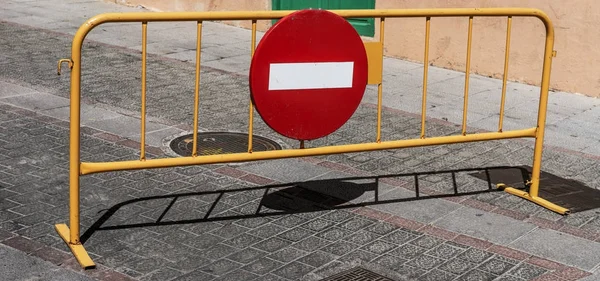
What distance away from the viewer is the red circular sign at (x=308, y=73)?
256 inches

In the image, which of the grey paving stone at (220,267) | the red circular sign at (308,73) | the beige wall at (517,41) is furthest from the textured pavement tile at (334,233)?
the beige wall at (517,41)

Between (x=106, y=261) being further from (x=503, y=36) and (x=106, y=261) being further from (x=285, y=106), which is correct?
(x=503, y=36)

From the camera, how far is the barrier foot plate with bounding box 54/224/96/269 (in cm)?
604

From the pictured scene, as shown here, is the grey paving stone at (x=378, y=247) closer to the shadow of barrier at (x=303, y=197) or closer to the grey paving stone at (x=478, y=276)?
the grey paving stone at (x=478, y=276)

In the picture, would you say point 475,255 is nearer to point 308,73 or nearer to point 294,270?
point 294,270

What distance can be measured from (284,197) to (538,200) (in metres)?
1.95

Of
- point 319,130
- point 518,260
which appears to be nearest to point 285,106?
point 319,130

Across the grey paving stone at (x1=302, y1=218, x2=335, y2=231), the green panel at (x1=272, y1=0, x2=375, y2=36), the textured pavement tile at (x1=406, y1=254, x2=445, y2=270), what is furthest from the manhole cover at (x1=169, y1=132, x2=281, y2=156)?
the green panel at (x1=272, y1=0, x2=375, y2=36)

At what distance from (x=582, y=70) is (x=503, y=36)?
103 cm

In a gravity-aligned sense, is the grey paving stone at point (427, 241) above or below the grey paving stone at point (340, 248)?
above

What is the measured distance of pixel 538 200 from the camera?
767cm

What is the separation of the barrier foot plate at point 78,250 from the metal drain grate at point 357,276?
1.44m

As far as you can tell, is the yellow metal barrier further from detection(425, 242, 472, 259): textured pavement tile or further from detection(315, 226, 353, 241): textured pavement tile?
detection(425, 242, 472, 259): textured pavement tile

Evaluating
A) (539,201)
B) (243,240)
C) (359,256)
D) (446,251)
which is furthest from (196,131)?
(539,201)
